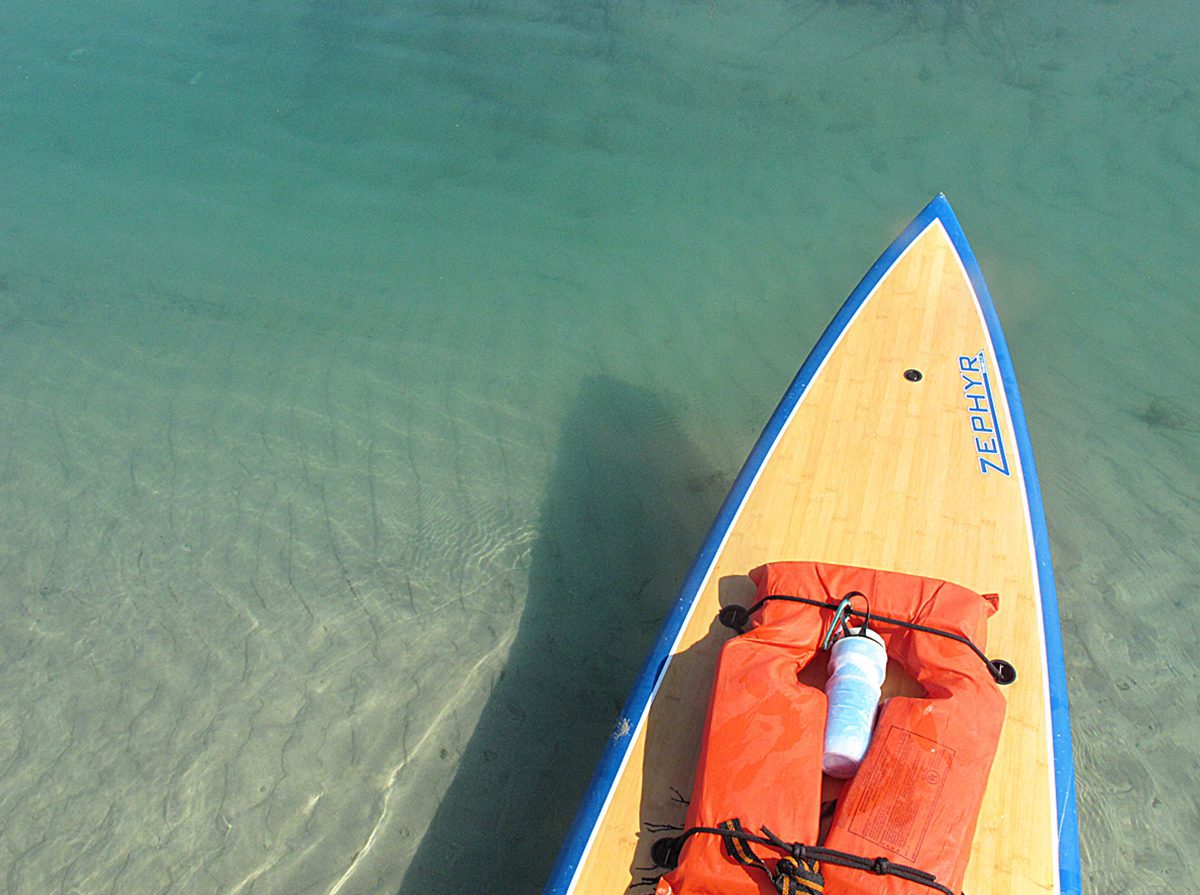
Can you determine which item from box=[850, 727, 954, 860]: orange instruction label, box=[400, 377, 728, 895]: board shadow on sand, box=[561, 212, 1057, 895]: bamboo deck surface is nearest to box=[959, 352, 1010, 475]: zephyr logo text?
box=[561, 212, 1057, 895]: bamboo deck surface

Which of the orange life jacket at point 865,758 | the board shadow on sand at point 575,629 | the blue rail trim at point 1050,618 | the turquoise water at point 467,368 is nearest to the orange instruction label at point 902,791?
the orange life jacket at point 865,758

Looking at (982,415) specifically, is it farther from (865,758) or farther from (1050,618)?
(865,758)

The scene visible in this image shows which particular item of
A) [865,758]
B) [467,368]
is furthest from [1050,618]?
[467,368]

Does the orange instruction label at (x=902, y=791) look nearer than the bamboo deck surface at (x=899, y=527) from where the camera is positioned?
Yes

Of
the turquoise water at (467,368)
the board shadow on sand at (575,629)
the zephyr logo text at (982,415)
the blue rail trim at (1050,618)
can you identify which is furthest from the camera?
the zephyr logo text at (982,415)

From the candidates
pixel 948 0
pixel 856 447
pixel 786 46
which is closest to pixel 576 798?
pixel 856 447

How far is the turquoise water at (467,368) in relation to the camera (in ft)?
14.6

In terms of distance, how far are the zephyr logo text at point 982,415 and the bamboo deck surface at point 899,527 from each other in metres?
0.04

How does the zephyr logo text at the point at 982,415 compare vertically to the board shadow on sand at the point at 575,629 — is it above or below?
above

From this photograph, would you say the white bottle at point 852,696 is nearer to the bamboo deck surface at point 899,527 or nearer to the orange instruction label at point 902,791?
the orange instruction label at point 902,791

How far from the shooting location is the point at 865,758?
128 inches

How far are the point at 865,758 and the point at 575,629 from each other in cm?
196

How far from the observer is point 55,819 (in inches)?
172

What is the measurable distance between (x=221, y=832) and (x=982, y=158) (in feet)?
22.2
